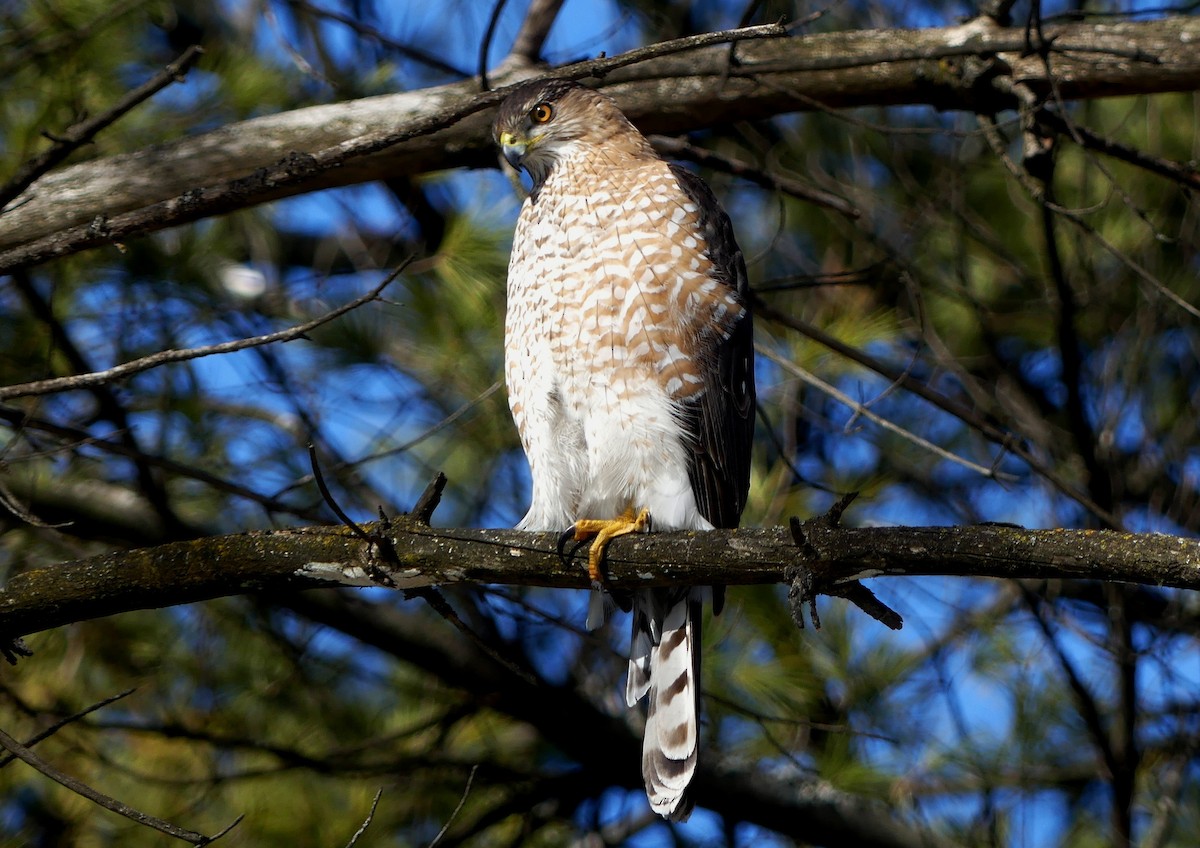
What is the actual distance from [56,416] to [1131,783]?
4.06 metres

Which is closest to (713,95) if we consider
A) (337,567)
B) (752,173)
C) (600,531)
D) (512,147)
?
(752,173)

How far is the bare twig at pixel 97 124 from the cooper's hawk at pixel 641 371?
1.25m

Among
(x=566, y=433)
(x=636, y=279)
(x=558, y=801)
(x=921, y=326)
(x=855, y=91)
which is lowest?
(x=558, y=801)

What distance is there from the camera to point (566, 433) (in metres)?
3.64

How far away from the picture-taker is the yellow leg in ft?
9.65

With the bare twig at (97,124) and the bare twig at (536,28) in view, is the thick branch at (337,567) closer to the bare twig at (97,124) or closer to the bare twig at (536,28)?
the bare twig at (97,124)

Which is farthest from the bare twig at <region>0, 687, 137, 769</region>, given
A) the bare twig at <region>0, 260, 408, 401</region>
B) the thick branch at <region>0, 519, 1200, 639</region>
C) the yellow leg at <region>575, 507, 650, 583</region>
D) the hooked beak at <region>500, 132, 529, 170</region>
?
the hooked beak at <region>500, 132, 529, 170</region>

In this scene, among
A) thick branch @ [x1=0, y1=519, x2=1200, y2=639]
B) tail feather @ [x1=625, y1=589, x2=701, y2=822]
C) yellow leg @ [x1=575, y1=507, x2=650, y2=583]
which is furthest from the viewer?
tail feather @ [x1=625, y1=589, x2=701, y2=822]

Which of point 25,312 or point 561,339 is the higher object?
point 25,312

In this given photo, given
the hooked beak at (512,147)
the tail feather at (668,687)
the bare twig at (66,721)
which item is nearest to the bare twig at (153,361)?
the bare twig at (66,721)

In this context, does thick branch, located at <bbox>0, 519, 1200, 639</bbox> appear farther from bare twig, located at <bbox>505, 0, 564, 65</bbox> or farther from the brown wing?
bare twig, located at <bbox>505, 0, 564, 65</bbox>

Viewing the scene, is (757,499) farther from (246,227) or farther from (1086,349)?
(246,227)

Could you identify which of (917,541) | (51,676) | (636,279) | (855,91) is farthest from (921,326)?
(51,676)

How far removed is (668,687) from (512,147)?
1678 mm
